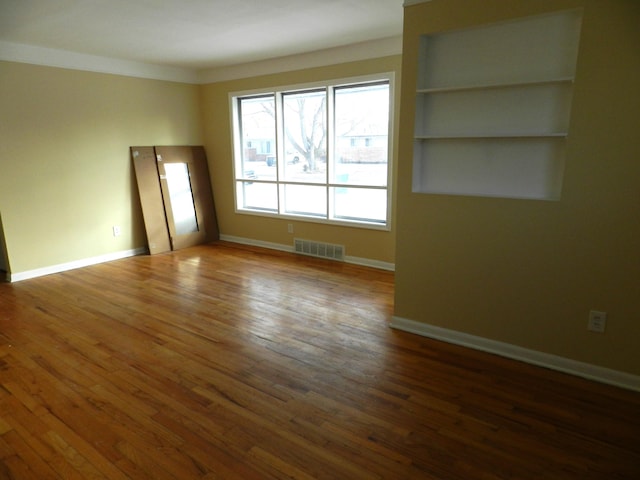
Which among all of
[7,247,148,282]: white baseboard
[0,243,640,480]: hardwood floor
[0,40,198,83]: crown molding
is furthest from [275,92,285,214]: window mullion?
[0,243,640,480]: hardwood floor

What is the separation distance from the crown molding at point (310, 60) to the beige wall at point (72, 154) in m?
0.67

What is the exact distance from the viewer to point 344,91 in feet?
16.1

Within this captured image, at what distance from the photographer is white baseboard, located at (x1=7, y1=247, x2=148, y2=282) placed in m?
4.59

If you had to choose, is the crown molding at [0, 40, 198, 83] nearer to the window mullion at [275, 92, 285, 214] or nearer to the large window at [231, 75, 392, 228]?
the large window at [231, 75, 392, 228]

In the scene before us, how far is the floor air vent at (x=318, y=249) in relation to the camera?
208 inches

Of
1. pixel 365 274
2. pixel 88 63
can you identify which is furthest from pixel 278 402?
pixel 88 63

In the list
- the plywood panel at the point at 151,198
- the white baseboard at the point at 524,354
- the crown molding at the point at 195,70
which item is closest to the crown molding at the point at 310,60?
the crown molding at the point at 195,70

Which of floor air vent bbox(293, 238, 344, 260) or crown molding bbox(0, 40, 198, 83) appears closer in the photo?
crown molding bbox(0, 40, 198, 83)

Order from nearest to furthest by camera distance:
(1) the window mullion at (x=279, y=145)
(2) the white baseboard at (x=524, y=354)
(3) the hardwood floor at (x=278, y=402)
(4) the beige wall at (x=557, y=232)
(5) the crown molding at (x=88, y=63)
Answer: (3) the hardwood floor at (x=278, y=402) → (4) the beige wall at (x=557, y=232) → (2) the white baseboard at (x=524, y=354) → (5) the crown molding at (x=88, y=63) → (1) the window mullion at (x=279, y=145)

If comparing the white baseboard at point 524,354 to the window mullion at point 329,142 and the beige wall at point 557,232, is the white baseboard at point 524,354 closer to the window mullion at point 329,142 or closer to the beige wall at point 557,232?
the beige wall at point 557,232

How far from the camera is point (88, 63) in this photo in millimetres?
4914

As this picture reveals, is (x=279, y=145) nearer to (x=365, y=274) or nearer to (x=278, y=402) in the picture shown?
(x=365, y=274)

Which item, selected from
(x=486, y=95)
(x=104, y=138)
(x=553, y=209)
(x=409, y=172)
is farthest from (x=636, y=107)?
(x=104, y=138)

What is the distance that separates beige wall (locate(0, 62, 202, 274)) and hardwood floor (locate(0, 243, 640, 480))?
1301 mm
